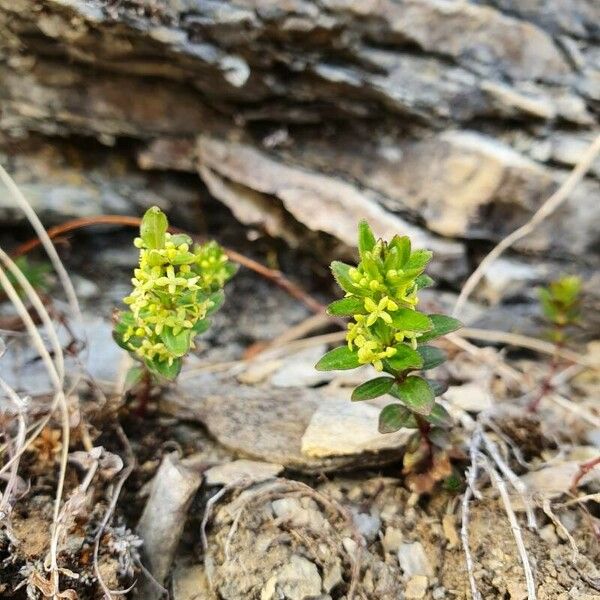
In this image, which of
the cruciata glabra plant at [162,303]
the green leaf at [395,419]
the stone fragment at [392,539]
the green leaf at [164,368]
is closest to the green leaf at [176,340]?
the cruciata glabra plant at [162,303]

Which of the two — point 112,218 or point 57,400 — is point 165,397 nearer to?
point 57,400

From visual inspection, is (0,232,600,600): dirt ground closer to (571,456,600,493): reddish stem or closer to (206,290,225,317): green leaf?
(571,456,600,493): reddish stem

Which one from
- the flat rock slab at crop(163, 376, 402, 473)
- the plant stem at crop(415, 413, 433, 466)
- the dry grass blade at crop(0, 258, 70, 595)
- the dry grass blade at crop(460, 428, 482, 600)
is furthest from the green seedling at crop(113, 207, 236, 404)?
the dry grass blade at crop(460, 428, 482, 600)

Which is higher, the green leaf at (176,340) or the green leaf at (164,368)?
the green leaf at (176,340)

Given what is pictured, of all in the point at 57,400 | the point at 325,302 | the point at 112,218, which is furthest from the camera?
the point at 325,302

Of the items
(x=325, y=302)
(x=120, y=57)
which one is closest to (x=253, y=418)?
(x=325, y=302)

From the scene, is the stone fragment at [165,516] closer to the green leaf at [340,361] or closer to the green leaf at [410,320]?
the green leaf at [340,361]

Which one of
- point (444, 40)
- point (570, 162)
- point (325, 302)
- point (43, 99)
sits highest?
point (444, 40)
